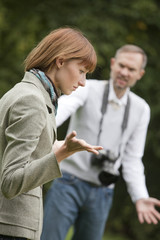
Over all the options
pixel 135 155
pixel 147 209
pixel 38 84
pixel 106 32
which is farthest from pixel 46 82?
pixel 106 32

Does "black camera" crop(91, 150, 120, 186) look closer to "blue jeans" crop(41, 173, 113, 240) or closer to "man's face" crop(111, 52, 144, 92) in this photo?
"blue jeans" crop(41, 173, 113, 240)

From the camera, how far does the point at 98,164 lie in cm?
350

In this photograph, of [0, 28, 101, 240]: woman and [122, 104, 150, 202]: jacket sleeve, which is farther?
[122, 104, 150, 202]: jacket sleeve

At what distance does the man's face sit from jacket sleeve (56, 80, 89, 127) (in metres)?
0.33

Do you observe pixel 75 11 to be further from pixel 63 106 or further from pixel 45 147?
pixel 45 147

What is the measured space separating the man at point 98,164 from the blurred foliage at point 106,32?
7.39 ft

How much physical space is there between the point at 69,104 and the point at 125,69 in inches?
29.8

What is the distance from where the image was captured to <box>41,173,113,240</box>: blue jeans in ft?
10.9

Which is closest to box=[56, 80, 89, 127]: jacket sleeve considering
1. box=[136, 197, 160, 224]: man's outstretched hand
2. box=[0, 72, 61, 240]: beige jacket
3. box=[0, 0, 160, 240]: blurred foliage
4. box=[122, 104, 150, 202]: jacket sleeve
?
box=[122, 104, 150, 202]: jacket sleeve

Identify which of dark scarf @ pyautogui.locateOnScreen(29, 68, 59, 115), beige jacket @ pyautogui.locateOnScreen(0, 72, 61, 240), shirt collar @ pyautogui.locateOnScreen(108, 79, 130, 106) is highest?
dark scarf @ pyautogui.locateOnScreen(29, 68, 59, 115)

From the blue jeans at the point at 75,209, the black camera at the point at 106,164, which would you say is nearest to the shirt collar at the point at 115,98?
the black camera at the point at 106,164

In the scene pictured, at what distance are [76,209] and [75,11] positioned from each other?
10.9 ft

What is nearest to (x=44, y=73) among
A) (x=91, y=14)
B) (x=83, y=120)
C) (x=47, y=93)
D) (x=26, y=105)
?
(x=47, y=93)

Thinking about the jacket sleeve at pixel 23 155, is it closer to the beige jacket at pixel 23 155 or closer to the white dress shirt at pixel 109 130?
the beige jacket at pixel 23 155
